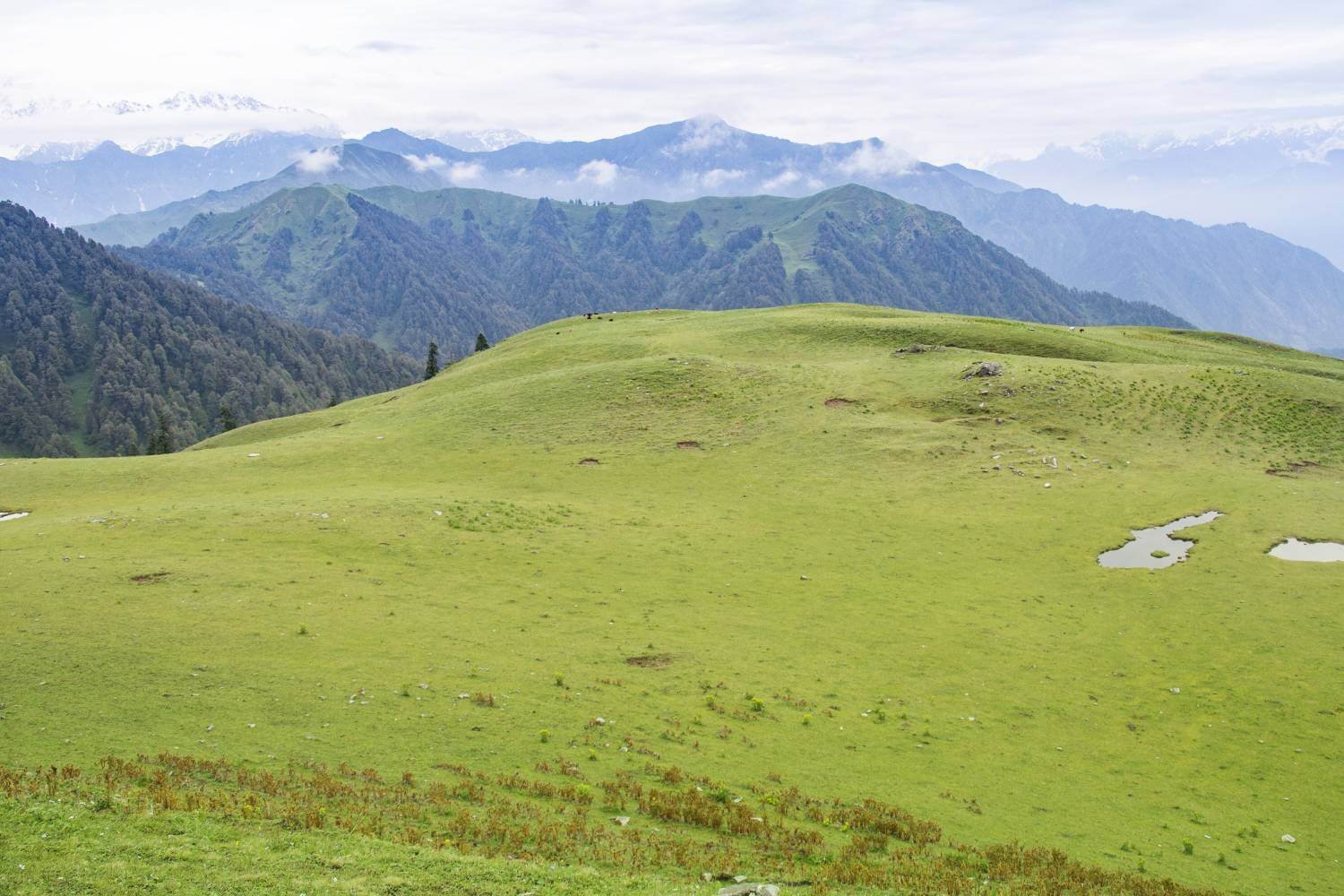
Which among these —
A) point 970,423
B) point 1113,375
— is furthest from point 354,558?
point 1113,375

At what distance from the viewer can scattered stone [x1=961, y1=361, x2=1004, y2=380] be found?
→ 68312 millimetres

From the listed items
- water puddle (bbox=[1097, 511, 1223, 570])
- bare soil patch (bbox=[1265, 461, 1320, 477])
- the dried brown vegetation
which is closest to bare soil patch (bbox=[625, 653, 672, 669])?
the dried brown vegetation

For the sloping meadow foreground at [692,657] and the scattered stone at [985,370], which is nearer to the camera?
the sloping meadow foreground at [692,657]

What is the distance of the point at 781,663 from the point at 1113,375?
52957 millimetres

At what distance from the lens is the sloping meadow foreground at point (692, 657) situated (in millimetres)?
17734

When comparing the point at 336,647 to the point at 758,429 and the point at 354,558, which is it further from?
the point at 758,429

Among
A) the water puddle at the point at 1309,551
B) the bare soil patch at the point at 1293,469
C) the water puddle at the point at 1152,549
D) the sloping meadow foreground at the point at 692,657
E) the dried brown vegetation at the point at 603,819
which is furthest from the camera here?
the bare soil patch at the point at 1293,469

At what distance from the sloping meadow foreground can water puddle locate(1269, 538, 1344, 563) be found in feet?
Answer: 2.28

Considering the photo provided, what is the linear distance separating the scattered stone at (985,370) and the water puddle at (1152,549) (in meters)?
24.4

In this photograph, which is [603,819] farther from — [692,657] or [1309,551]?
[1309,551]

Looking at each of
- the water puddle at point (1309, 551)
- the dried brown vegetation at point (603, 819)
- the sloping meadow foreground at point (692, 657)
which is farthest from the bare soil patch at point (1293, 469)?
the dried brown vegetation at point (603, 819)

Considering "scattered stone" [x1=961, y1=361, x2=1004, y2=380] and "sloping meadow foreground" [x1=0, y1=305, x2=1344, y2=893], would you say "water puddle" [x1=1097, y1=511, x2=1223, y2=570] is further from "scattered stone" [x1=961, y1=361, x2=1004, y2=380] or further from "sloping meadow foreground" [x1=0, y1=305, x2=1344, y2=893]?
"scattered stone" [x1=961, y1=361, x2=1004, y2=380]

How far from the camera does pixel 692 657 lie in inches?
1179

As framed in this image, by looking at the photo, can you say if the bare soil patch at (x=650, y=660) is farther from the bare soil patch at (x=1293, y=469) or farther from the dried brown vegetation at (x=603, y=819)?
the bare soil patch at (x=1293, y=469)
